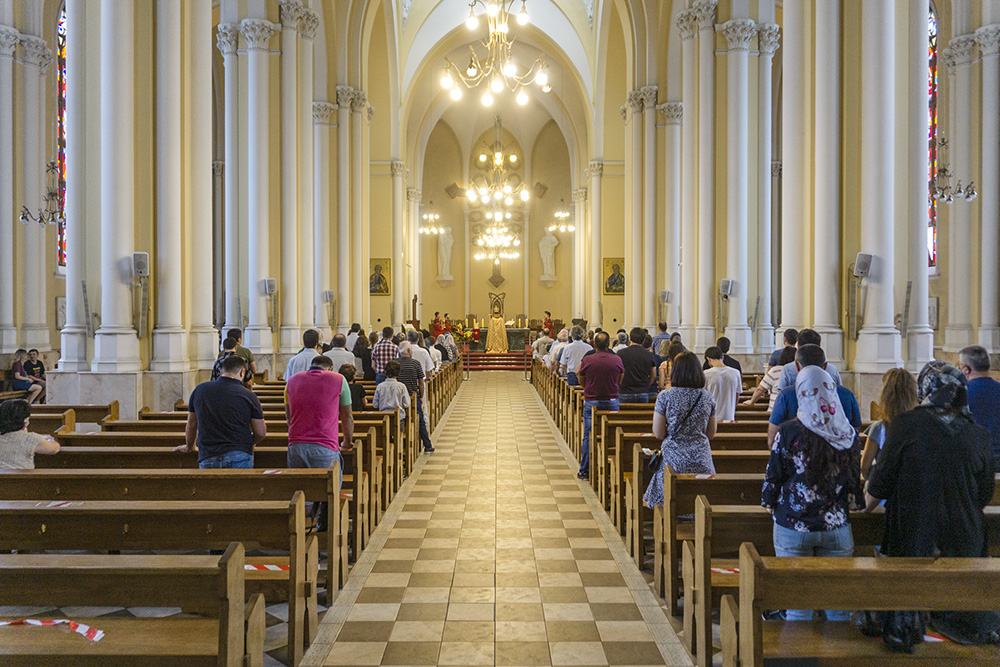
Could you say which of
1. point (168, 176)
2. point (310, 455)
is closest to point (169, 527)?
point (310, 455)

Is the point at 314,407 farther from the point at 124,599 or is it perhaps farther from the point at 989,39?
the point at 989,39

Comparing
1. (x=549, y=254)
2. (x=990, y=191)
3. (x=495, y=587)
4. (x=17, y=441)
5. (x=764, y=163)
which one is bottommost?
(x=495, y=587)

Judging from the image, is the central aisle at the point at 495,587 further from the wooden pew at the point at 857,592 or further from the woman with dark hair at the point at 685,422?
the wooden pew at the point at 857,592

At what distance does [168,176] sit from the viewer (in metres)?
10.2

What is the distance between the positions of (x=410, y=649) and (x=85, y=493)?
2485 millimetres

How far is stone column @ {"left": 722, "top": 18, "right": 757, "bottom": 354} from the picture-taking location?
1457 cm

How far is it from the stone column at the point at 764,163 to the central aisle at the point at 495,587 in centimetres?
721

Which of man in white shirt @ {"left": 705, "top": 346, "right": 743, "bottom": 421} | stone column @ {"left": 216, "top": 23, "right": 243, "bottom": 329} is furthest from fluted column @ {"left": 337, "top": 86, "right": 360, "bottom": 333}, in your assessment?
man in white shirt @ {"left": 705, "top": 346, "right": 743, "bottom": 421}

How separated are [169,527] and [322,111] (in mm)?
17232

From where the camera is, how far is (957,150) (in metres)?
16.6

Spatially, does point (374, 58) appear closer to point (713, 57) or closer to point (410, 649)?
point (713, 57)

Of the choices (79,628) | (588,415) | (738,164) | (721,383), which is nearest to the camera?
(79,628)

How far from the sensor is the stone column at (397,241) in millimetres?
28844

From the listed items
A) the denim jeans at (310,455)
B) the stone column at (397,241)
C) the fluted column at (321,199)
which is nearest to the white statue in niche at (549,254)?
the stone column at (397,241)
